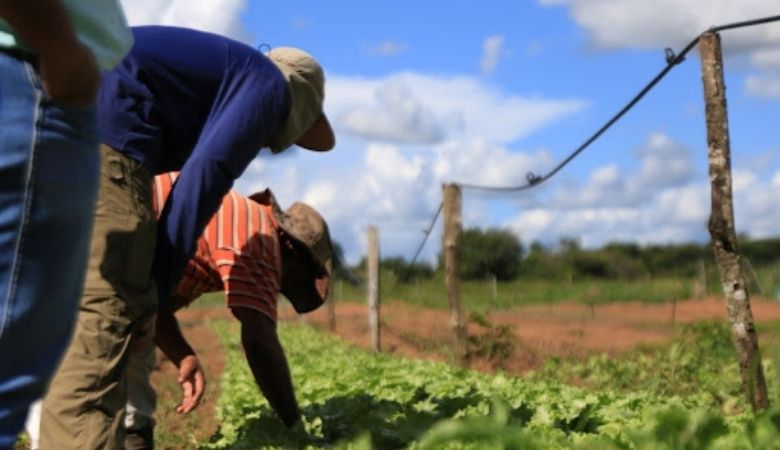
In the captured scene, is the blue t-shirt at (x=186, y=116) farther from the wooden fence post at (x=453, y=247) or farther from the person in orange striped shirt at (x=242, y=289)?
the wooden fence post at (x=453, y=247)

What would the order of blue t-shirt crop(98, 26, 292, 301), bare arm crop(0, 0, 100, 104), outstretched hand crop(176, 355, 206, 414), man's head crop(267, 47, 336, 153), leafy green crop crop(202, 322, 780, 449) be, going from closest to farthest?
leafy green crop crop(202, 322, 780, 449), bare arm crop(0, 0, 100, 104), blue t-shirt crop(98, 26, 292, 301), man's head crop(267, 47, 336, 153), outstretched hand crop(176, 355, 206, 414)

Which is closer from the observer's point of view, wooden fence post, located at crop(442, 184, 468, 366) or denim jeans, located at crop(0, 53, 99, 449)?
denim jeans, located at crop(0, 53, 99, 449)

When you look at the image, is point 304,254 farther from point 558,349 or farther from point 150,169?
point 558,349

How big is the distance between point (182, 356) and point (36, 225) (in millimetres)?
2527

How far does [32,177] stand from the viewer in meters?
1.98

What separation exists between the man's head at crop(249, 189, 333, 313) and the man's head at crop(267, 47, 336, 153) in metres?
0.69

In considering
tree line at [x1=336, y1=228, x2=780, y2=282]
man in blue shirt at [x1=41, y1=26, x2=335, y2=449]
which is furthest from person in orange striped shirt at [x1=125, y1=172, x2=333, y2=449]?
tree line at [x1=336, y1=228, x2=780, y2=282]

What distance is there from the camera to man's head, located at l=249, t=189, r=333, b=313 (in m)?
4.82

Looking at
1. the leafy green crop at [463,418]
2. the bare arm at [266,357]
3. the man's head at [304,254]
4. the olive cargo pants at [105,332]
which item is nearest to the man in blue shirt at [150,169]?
the olive cargo pants at [105,332]

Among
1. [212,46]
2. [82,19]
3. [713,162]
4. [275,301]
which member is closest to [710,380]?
[713,162]

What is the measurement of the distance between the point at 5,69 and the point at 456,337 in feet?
32.6

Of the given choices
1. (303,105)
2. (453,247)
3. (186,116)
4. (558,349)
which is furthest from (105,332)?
(558,349)

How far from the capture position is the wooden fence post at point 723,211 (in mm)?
5770

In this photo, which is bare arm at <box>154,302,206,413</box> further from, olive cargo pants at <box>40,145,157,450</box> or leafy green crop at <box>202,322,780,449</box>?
olive cargo pants at <box>40,145,157,450</box>
